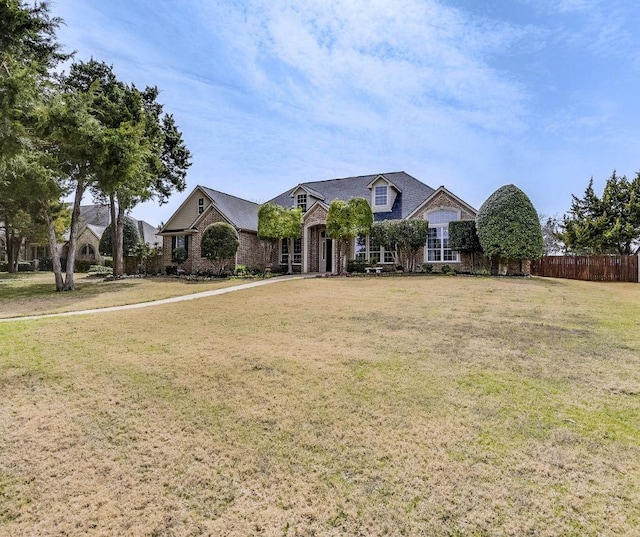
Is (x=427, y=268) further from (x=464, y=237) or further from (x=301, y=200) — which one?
(x=301, y=200)

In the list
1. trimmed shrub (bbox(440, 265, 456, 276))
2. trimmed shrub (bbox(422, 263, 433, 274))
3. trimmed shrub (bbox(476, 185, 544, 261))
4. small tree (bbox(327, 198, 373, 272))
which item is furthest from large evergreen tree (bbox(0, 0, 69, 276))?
trimmed shrub (bbox(476, 185, 544, 261))

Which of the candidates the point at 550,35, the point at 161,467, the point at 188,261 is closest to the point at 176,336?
the point at 161,467

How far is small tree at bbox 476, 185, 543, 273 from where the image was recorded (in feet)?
62.2

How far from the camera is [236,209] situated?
95.3ft

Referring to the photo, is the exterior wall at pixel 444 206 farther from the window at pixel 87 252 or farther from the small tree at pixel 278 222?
the window at pixel 87 252

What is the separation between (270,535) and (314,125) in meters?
16.2

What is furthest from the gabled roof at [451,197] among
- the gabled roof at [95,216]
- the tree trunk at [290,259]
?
the gabled roof at [95,216]

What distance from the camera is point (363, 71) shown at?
1197 cm

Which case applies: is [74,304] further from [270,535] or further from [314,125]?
[270,535]

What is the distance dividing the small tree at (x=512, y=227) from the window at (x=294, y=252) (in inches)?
505

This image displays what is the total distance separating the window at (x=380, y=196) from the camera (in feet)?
84.7

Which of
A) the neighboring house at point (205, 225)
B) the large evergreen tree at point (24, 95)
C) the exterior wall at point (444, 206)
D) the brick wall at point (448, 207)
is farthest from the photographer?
the neighboring house at point (205, 225)

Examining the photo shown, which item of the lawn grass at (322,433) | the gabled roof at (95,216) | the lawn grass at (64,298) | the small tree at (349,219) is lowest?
the lawn grass at (322,433)

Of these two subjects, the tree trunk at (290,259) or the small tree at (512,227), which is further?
the tree trunk at (290,259)
